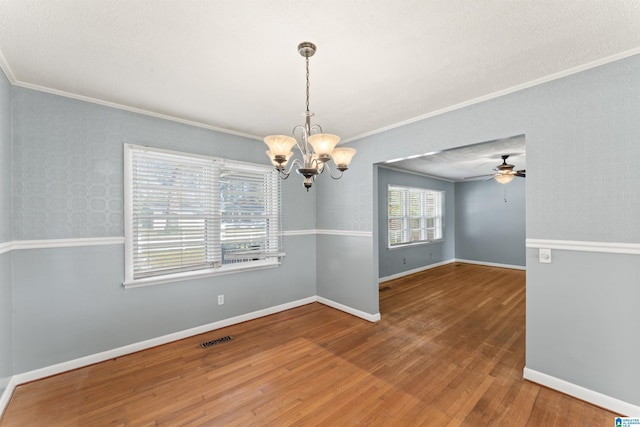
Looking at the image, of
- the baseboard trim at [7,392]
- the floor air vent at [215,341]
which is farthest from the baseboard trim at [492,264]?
the baseboard trim at [7,392]

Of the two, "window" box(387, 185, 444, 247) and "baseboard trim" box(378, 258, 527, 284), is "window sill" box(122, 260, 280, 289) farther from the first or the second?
"window" box(387, 185, 444, 247)

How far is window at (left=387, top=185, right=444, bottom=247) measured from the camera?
20.9 ft

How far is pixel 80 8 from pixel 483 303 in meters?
5.64

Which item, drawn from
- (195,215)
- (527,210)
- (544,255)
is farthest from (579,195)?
(195,215)

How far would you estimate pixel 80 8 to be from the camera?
1.52 meters

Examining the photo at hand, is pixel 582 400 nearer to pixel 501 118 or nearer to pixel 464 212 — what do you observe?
pixel 501 118

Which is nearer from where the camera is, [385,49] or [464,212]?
[385,49]

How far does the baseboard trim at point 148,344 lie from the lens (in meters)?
2.32

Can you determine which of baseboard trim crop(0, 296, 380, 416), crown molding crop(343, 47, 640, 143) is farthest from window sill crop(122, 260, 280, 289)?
crown molding crop(343, 47, 640, 143)

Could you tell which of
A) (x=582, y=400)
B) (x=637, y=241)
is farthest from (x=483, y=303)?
(x=637, y=241)

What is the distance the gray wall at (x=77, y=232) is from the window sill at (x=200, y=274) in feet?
0.23

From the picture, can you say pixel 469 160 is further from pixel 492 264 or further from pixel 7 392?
pixel 7 392

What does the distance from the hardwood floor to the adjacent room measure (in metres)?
0.02

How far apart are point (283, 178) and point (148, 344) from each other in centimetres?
254
